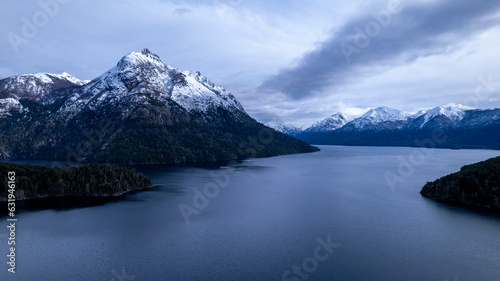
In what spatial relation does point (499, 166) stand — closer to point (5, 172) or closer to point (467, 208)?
point (467, 208)
